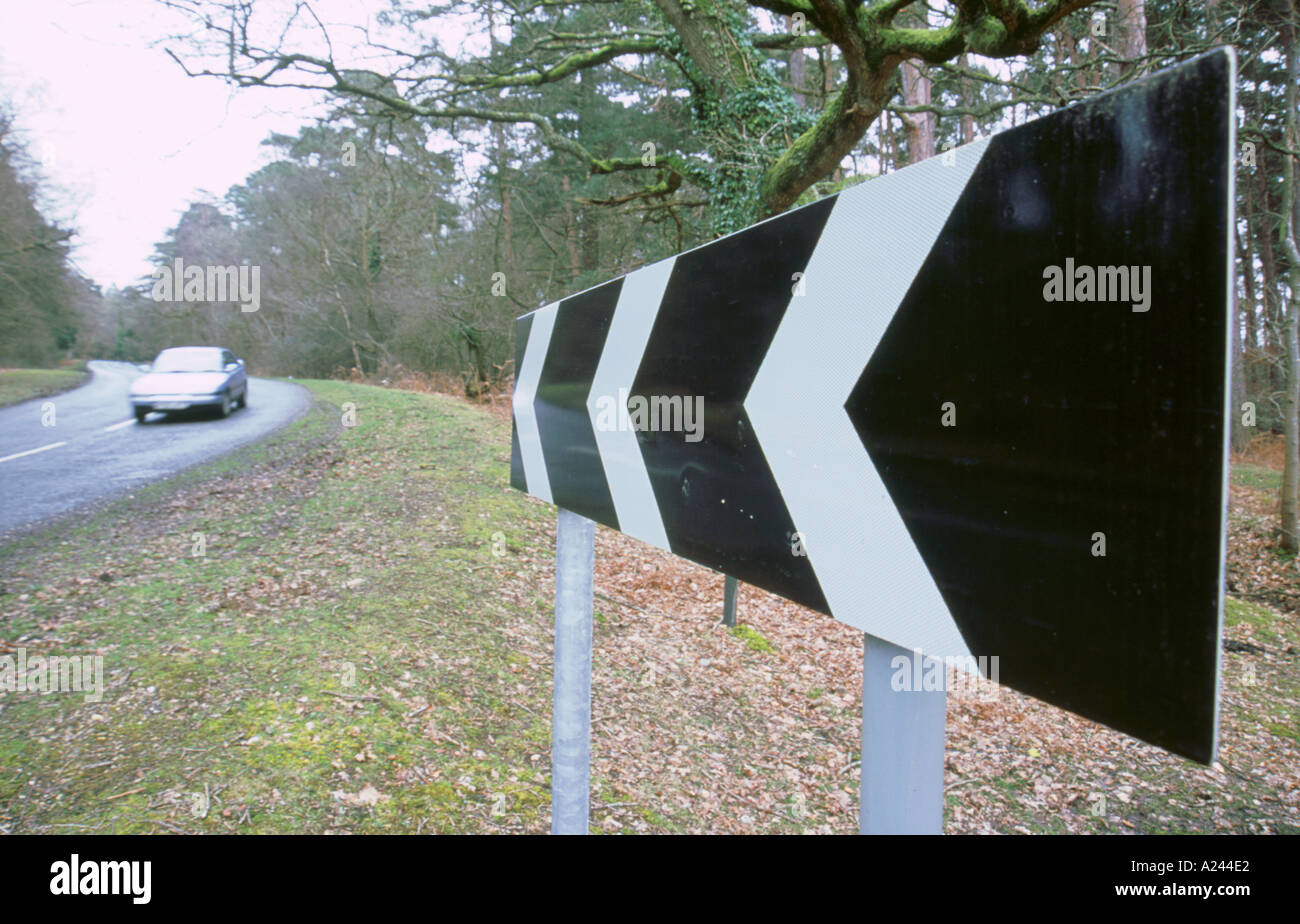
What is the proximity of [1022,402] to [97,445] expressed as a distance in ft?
45.4

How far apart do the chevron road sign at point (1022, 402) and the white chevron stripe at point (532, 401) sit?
3.32 feet

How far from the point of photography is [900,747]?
79 centimetres

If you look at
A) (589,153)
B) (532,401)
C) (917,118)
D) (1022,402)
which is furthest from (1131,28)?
(1022,402)

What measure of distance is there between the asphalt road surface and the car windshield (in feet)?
3.30

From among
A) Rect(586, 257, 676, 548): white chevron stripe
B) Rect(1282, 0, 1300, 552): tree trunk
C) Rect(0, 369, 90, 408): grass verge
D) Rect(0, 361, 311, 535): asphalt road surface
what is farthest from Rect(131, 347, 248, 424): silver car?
Rect(1282, 0, 1300, 552): tree trunk

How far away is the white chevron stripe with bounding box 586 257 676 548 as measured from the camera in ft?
4.33

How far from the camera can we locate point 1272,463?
56.5 feet

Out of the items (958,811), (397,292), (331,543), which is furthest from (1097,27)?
(397,292)

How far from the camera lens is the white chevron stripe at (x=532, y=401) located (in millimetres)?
1957

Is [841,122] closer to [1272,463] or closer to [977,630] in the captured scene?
[977,630]

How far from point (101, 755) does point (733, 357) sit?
3.60m

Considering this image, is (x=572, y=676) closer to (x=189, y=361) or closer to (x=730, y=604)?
(x=730, y=604)

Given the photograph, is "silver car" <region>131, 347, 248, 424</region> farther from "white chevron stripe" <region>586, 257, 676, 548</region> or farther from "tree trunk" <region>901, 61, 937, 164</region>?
"white chevron stripe" <region>586, 257, 676, 548</region>
